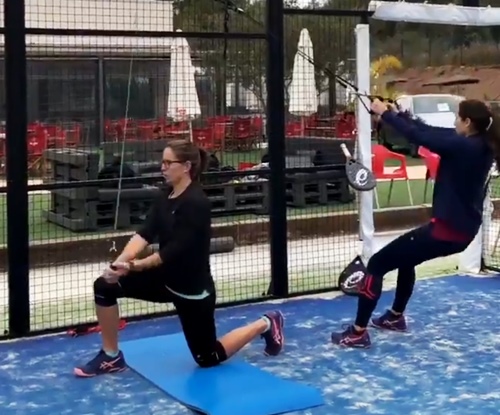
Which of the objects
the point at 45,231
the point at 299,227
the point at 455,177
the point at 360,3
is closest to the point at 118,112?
the point at 45,231

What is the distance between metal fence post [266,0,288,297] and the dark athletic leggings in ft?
4.26

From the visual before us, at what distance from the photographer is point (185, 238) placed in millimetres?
4695

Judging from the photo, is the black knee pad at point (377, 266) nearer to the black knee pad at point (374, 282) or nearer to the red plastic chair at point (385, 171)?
the black knee pad at point (374, 282)

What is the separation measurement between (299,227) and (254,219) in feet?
2.52

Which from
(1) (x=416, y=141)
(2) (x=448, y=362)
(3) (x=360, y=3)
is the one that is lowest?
(2) (x=448, y=362)

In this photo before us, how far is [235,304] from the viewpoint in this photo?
673cm

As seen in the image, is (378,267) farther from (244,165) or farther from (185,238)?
(244,165)

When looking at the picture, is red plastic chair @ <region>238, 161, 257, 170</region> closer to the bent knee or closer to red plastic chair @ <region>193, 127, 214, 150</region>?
red plastic chair @ <region>193, 127, 214, 150</region>

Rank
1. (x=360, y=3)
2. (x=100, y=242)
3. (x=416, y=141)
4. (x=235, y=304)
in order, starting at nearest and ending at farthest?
(x=416, y=141) < (x=235, y=304) < (x=360, y=3) < (x=100, y=242)

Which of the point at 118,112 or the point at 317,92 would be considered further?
the point at 118,112

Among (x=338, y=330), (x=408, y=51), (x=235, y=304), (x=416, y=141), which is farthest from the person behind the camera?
(x=408, y=51)

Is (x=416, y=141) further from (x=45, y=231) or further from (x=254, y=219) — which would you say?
(x=45, y=231)

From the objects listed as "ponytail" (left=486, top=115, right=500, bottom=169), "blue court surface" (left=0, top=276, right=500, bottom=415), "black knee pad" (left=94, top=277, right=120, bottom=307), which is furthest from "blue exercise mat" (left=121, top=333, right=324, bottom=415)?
"ponytail" (left=486, top=115, right=500, bottom=169)

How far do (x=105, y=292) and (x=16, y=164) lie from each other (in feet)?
4.43
